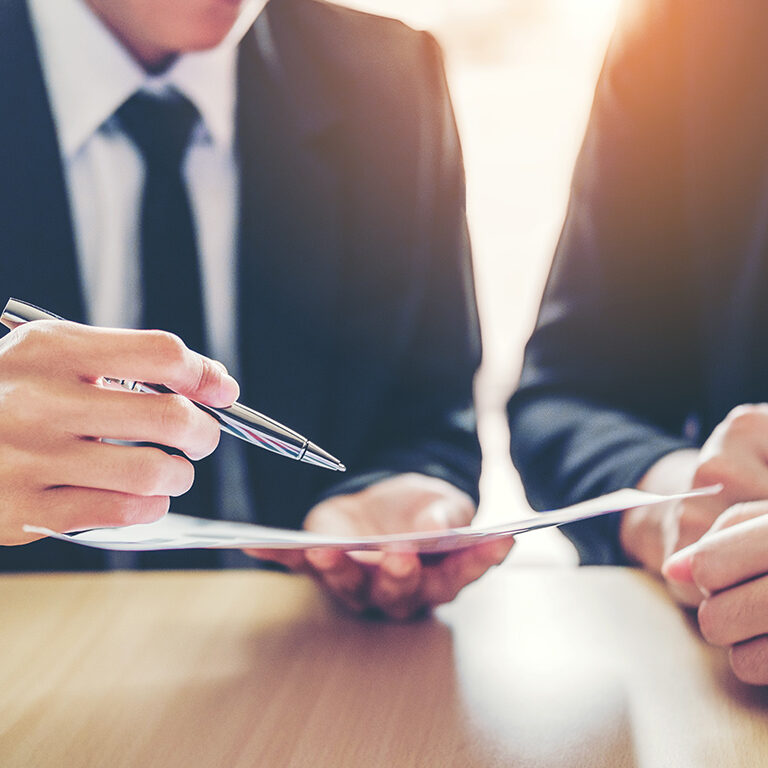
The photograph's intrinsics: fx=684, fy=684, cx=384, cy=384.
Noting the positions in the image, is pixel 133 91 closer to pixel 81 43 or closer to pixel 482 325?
pixel 81 43

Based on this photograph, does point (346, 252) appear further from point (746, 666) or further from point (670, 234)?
point (746, 666)

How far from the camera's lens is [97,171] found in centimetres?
62

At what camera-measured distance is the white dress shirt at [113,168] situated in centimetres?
60

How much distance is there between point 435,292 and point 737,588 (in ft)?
1.56

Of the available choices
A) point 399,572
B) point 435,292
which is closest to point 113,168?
point 435,292

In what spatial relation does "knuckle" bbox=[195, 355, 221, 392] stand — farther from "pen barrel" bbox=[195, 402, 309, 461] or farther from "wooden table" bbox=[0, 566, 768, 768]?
"wooden table" bbox=[0, 566, 768, 768]

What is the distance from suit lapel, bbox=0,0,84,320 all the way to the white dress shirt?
0.04 ft

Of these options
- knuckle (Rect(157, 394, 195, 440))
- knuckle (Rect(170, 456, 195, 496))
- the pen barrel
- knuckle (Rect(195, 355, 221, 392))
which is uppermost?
knuckle (Rect(195, 355, 221, 392))

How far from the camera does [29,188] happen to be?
1.87 ft

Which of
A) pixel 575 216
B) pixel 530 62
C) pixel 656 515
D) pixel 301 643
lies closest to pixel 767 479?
pixel 656 515

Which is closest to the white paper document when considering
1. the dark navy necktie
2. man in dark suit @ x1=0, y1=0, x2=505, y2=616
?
man in dark suit @ x1=0, y1=0, x2=505, y2=616

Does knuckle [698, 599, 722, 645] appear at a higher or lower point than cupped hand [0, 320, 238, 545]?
lower

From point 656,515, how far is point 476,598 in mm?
130

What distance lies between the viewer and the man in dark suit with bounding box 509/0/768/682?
2.18 feet
